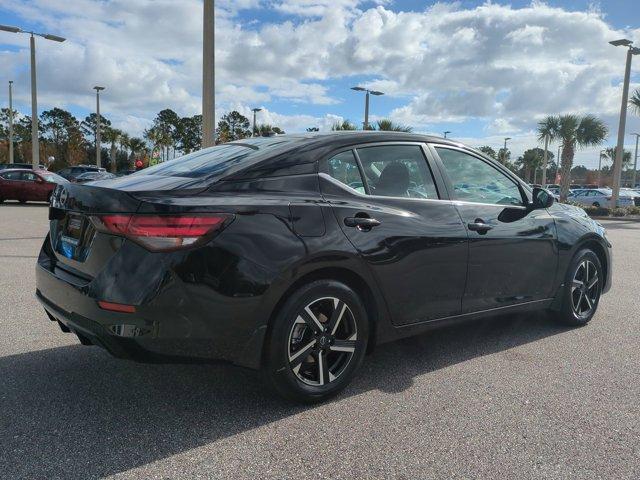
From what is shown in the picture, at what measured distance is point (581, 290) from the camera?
4.99 m

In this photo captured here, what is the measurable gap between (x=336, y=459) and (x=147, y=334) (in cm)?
110

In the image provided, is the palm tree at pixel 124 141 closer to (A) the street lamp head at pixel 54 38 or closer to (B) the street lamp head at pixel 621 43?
(A) the street lamp head at pixel 54 38

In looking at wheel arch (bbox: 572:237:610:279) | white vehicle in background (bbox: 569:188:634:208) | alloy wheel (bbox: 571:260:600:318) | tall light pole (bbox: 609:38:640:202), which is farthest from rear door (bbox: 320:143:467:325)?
white vehicle in background (bbox: 569:188:634:208)

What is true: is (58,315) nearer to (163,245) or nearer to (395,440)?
(163,245)

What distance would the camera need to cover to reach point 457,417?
3117mm

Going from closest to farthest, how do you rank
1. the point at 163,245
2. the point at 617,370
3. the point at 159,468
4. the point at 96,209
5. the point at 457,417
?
the point at 159,468
the point at 163,245
the point at 96,209
the point at 457,417
the point at 617,370

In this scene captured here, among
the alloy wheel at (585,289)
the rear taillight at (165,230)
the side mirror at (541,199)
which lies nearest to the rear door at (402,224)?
the rear taillight at (165,230)

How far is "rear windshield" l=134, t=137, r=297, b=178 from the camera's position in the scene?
324 cm

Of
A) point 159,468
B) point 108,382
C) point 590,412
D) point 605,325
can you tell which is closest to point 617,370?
point 590,412

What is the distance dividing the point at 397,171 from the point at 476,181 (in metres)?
0.79

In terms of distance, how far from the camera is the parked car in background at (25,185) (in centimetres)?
2095

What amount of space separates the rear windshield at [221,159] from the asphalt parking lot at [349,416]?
1.35m

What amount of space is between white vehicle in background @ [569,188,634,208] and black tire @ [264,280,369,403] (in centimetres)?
2873

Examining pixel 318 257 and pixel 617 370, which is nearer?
pixel 318 257
